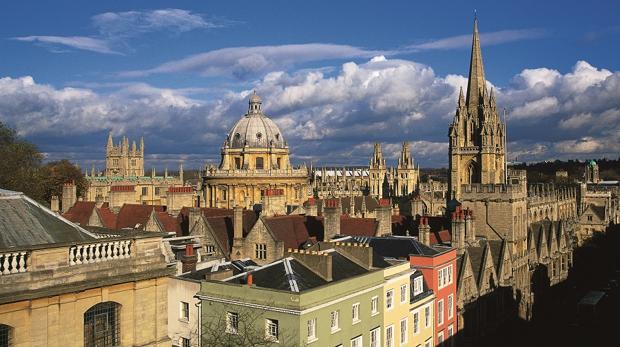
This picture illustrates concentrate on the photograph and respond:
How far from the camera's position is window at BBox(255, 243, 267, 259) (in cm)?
3859

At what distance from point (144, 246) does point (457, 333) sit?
24.1 metres

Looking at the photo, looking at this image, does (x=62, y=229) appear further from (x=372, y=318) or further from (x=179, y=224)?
(x=179, y=224)

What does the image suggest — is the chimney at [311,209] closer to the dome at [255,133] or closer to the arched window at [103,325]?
the dome at [255,133]

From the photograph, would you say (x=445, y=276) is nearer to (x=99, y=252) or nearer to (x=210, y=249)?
(x=210, y=249)

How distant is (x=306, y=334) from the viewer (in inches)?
943

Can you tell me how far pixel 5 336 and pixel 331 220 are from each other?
25427 mm

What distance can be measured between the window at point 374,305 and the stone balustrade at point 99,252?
1352 centimetres

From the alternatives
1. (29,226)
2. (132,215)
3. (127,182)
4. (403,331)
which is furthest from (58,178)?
(29,226)

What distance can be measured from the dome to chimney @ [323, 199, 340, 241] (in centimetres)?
3208

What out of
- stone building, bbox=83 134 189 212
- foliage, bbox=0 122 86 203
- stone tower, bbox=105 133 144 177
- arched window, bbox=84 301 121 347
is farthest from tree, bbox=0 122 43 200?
stone tower, bbox=105 133 144 177

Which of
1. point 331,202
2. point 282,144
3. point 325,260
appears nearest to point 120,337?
point 325,260

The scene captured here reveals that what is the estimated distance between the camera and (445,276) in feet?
115

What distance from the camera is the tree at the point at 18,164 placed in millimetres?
58531

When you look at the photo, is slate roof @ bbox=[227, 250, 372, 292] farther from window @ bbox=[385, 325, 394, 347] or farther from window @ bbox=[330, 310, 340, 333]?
window @ bbox=[385, 325, 394, 347]
